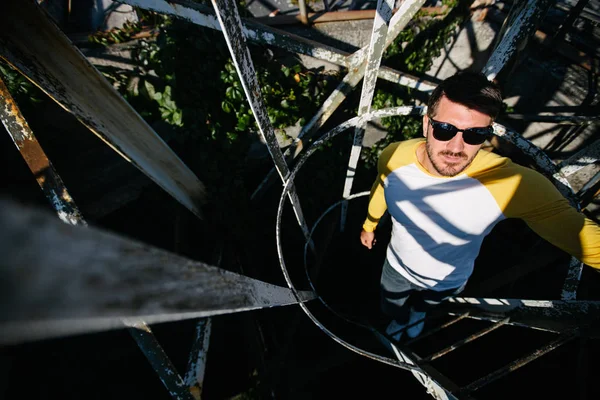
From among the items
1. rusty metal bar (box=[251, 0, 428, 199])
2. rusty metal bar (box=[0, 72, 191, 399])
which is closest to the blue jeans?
rusty metal bar (box=[251, 0, 428, 199])

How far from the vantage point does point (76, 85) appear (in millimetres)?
1639

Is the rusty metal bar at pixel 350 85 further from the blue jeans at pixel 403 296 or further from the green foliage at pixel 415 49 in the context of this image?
the blue jeans at pixel 403 296

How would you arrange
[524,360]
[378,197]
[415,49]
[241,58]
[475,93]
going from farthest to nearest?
[415,49] < [378,197] < [475,93] < [524,360] < [241,58]

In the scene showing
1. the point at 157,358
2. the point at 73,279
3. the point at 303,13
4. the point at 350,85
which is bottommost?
the point at 157,358

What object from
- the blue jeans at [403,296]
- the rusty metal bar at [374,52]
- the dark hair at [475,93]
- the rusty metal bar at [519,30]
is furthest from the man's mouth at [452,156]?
the blue jeans at [403,296]

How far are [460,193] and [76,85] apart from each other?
2479 millimetres

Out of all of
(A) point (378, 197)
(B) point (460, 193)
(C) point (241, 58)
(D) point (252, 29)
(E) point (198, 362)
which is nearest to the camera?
(C) point (241, 58)

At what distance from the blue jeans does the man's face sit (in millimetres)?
1255

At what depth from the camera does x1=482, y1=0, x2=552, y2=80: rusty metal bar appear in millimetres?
1797

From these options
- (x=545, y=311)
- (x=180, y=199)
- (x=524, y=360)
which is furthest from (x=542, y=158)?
(x=180, y=199)

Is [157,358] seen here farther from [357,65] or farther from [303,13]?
[303,13]

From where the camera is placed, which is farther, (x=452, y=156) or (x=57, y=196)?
(x=452, y=156)

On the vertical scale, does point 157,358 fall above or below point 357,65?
below

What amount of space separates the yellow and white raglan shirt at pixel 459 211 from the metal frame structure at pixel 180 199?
1.05 ft
